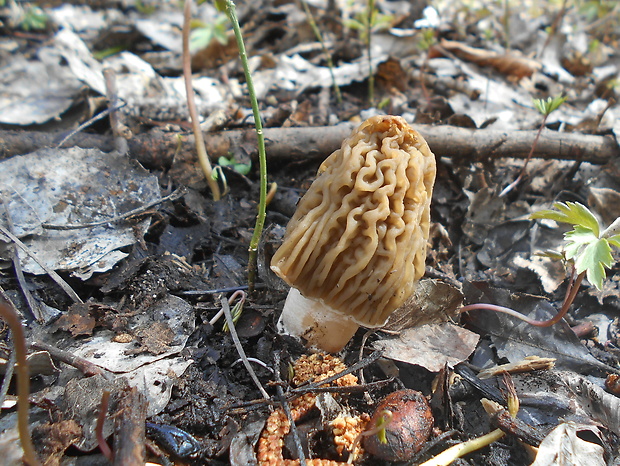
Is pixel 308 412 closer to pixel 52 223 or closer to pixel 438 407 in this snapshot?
pixel 438 407

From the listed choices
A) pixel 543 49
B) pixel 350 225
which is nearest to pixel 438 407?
pixel 350 225

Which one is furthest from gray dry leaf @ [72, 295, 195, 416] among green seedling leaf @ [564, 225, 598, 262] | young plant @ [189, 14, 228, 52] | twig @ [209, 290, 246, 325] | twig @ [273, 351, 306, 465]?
young plant @ [189, 14, 228, 52]

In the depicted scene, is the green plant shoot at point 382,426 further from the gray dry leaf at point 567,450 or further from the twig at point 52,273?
the twig at point 52,273

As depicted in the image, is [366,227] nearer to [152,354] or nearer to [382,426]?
[382,426]

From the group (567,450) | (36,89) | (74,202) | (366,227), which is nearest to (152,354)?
(74,202)

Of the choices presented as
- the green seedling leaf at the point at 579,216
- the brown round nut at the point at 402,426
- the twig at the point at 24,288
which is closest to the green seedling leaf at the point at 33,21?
the twig at the point at 24,288
